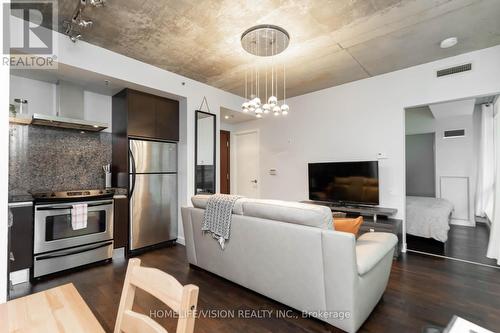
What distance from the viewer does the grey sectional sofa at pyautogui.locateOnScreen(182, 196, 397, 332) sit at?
1.63m

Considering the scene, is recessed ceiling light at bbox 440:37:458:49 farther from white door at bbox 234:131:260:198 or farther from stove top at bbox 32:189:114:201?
stove top at bbox 32:189:114:201

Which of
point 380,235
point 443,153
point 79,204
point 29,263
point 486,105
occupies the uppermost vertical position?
Answer: point 486,105

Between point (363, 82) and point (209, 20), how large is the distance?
2941 millimetres

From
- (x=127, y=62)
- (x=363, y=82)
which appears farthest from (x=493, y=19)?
(x=127, y=62)

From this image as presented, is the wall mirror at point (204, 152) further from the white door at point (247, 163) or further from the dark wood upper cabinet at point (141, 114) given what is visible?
the white door at point (247, 163)

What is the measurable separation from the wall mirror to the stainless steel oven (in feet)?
4.81

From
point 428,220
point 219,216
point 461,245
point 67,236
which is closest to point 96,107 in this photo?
point 67,236

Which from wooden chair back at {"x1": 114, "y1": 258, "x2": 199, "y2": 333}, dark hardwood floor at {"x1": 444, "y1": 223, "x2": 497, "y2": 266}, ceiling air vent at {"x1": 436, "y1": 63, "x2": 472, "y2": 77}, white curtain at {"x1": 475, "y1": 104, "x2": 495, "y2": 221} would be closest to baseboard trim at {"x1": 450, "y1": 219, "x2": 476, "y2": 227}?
dark hardwood floor at {"x1": 444, "y1": 223, "x2": 497, "y2": 266}

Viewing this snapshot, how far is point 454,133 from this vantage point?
550 cm

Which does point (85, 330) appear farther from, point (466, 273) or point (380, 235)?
point (466, 273)

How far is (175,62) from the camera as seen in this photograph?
136 inches

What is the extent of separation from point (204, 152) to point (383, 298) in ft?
11.1

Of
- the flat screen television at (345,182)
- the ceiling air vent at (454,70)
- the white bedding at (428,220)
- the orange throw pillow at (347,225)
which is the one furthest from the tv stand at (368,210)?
the ceiling air vent at (454,70)

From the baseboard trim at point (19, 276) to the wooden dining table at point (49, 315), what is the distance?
2427 millimetres
